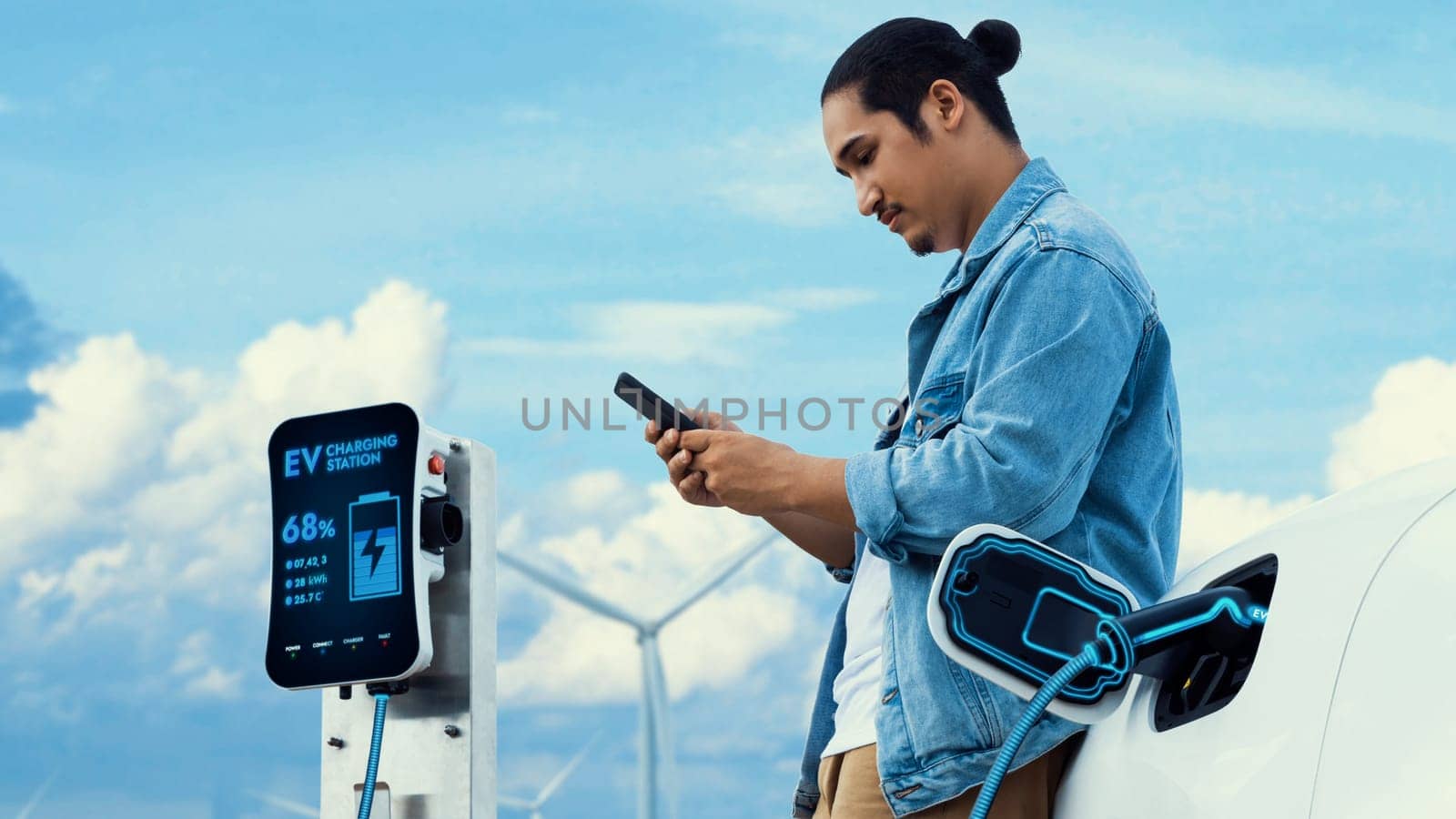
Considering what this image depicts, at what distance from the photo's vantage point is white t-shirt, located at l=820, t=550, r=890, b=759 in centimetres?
163

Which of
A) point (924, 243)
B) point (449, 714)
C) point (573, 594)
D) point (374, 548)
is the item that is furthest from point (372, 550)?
point (573, 594)

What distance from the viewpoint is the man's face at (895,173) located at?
1.82 meters

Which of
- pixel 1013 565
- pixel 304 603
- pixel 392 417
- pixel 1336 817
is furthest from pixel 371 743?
pixel 1336 817

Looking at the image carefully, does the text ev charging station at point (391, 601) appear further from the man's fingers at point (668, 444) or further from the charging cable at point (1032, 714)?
the charging cable at point (1032, 714)

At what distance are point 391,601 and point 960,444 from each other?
125 cm

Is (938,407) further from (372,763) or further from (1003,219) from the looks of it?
(372,763)

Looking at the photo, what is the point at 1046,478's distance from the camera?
4.85 ft

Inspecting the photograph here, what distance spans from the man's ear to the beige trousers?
0.76m

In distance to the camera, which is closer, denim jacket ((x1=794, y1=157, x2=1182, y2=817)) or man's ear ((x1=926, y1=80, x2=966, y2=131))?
denim jacket ((x1=794, y1=157, x2=1182, y2=817))

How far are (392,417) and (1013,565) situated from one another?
1450mm

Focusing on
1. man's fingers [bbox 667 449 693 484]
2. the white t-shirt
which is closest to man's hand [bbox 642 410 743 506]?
man's fingers [bbox 667 449 693 484]

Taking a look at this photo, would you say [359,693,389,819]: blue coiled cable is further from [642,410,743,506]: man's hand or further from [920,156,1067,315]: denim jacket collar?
[920,156,1067,315]: denim jacket collar

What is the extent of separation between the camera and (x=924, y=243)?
6.12ft

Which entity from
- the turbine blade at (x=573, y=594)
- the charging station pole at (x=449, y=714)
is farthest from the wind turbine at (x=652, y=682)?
the charging station pole at (x=449, y=714)
